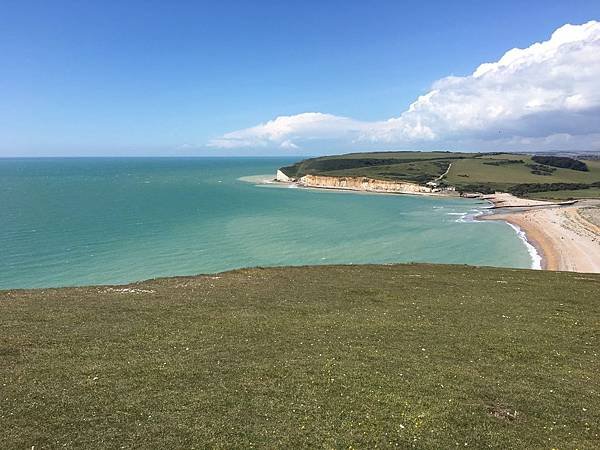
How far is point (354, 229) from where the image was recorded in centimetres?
9950

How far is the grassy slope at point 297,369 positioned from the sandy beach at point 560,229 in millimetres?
44857

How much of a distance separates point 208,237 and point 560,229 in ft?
257

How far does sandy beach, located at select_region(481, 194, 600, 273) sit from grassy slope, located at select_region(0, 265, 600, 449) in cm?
4486

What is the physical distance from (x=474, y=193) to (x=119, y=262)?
163 m

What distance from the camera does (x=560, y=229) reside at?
97.2m

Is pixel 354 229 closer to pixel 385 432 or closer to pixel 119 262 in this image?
pixel 119 262

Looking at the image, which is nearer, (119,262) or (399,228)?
(119,262)

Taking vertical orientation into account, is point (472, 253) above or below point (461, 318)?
below

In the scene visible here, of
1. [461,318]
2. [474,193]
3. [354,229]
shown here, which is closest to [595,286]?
[461,318]

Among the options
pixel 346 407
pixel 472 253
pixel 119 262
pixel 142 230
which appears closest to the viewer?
pixel 346 407

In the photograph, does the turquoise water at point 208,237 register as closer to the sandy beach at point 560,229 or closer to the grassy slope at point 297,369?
the sandy beach at point 560,229

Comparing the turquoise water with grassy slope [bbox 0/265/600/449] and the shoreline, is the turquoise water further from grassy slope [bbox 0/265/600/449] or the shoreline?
grassy slope [bbox 0/265/600/449]

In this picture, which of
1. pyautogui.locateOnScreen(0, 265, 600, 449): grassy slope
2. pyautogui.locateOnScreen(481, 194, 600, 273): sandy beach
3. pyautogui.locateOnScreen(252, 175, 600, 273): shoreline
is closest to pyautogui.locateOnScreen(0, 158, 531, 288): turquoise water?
pyautogui.locateOnScreen(252, 175, 600, 273): shoreline

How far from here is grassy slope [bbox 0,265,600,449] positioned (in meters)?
12.9
